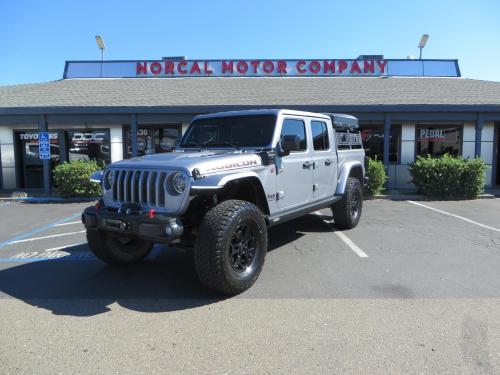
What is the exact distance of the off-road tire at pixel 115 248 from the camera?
4.55 m

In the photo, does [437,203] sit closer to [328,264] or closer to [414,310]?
[328,264]

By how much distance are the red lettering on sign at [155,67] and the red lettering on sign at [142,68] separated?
248 millimetres

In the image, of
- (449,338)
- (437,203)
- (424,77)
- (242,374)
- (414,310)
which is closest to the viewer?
(242,374)

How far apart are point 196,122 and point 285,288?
291 centimetres

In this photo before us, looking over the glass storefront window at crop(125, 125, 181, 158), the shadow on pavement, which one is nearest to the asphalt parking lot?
the shadow on pavement

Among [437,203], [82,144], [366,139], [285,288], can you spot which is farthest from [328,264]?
[82,144]

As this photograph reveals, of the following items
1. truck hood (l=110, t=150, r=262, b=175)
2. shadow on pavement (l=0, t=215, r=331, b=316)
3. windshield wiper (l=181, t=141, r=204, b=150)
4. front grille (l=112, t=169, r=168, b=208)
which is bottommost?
shadow on pavement (l=0, t=215, r=331, b=316)

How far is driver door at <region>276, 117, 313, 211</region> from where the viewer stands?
4809mm

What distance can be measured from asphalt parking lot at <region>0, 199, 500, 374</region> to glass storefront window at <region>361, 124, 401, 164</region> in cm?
819

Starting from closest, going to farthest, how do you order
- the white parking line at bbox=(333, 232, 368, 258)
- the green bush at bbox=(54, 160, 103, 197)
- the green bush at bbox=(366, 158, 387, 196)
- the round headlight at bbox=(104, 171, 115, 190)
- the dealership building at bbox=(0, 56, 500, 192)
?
the round headlight at bbox=(104, 171, 115, 190) < the white parking line at bbox=(333, 232, 368, 258) < the green bush at bbox=(366, 158, 387, 196) < the green bush at bbox=(54, 160, 103, 197) < the dealership building at bbox=(0, 56, 500, 192)

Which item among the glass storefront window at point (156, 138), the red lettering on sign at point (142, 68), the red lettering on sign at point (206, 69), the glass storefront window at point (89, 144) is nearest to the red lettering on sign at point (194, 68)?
the red lettering on sign at point (206, 69)

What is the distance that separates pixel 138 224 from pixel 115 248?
1277 mm

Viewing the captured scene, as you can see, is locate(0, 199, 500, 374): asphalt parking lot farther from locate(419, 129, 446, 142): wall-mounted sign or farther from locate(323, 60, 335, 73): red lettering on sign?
locate(323, 60, 335, 73): red lettering on sign

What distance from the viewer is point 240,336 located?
10.2ft
